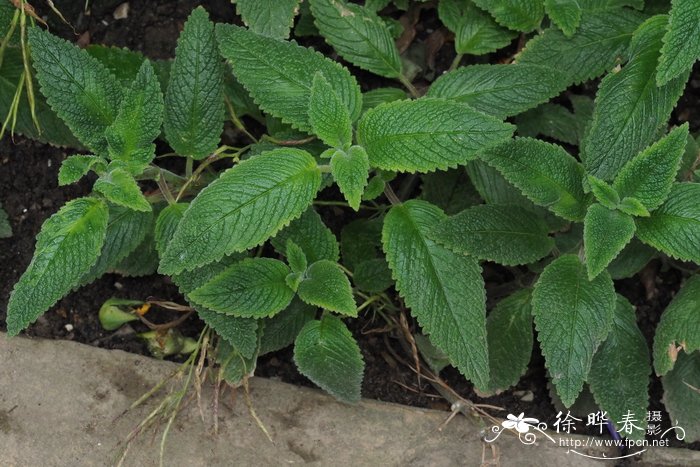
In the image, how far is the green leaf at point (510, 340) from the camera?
237cm

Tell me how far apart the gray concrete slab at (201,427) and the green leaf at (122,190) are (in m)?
0.72

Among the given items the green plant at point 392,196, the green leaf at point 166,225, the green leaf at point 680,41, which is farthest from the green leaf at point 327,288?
the green leaf at point 680,41

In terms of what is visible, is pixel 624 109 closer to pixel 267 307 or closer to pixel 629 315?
pixel 629 315

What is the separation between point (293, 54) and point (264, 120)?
1.48 feet

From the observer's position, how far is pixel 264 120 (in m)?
2.59

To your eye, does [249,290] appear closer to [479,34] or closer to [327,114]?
[327,114]

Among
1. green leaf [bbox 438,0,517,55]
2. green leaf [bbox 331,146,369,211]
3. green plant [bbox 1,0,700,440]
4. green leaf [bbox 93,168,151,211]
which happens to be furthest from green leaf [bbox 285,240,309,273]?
green leaf [bbox 438,0,517,55]

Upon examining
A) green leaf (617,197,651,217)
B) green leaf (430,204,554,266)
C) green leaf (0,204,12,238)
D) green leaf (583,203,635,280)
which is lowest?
green leaf (0,204,12,238)

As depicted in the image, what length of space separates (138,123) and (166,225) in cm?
27

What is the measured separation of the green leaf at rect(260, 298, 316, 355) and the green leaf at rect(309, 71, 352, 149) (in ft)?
1.79

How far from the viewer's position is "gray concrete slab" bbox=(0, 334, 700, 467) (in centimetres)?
244

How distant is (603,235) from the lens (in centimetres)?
203

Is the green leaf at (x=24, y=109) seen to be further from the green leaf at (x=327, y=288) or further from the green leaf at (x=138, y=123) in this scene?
the green leaf at (x=327, y=288)

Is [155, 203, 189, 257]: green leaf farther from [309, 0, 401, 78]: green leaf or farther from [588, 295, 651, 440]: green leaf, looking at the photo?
[588, 295, 651, 440]: green leaf
